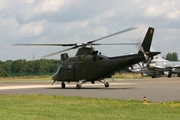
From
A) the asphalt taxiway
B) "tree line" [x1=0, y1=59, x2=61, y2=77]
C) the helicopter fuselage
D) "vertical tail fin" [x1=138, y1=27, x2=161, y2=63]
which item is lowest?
the asphalt taxiway

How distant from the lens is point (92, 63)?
111 feet

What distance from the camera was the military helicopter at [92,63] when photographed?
3075 centimetres

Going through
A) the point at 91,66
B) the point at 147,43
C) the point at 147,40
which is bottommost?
the point at 91,66

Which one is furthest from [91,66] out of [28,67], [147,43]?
[28,67]

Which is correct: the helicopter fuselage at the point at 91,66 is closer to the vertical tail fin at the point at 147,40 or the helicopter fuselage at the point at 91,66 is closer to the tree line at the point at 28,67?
the vertical tail fin at the point at 147,40

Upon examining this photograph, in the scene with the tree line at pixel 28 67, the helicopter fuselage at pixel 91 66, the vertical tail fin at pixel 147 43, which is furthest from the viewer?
the tree line at pixel 28 67

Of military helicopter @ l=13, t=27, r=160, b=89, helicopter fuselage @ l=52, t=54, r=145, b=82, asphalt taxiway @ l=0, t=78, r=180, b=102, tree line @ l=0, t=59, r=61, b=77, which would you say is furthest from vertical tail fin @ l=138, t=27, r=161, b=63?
tree line @ l=0, t=59, r=61, b=77

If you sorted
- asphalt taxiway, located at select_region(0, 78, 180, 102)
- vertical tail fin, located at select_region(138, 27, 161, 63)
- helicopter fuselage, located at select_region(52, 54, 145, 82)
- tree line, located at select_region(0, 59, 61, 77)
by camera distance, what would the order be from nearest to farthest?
asphalt taxiway, located at select_region(0, 78, 180, 102)
vertical tail fin, located at select_region(138, 27, 161, 63)
helicopter fuselage, located at select_region(52, 54, 145, 82)
tree line, located at select_region(0, 59, 61, 77)

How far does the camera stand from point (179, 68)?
7931 centimetres

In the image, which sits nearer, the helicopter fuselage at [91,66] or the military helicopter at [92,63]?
the military helicopter at [92,63]

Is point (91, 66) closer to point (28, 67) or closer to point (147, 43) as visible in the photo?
point (147, 43)

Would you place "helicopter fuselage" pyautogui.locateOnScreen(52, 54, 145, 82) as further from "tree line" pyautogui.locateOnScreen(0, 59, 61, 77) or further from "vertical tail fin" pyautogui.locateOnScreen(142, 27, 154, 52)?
"tree line" pyautogui.locateOnScreen(0, 59, 61, 77)

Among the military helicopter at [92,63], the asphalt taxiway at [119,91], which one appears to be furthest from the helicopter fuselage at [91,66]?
the asphalt taxiway at [119,91]

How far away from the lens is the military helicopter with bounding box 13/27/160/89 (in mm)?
30750
